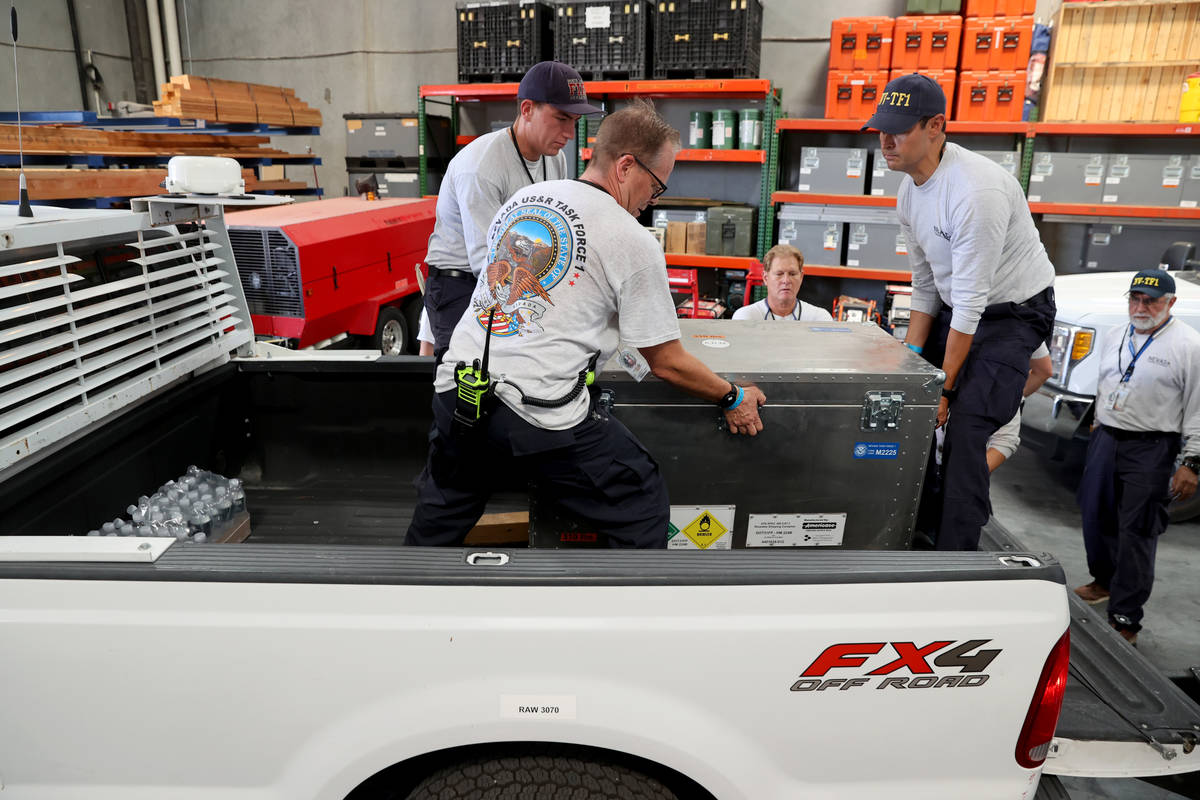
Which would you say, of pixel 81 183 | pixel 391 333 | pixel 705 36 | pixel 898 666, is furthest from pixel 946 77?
pixel 898 666

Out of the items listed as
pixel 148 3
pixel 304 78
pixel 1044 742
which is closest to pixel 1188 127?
pixel 1044 742

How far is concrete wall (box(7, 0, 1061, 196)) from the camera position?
11531 mm

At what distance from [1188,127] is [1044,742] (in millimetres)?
8248

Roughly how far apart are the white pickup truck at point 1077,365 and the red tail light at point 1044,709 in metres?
3.79

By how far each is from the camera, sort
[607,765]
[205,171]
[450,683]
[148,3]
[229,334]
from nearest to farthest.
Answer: [450,683]
[607,765]
[205,171]
[229,334]
[148,3]

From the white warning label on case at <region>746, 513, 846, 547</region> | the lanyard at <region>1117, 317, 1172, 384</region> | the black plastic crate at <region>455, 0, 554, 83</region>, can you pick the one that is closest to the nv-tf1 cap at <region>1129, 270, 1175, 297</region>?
the lanyard at <region>1117, 317, 1172, 384</region>

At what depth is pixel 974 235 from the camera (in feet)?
9.02

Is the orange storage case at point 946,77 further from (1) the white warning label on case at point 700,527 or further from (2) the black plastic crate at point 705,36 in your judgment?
(1) the white warning label on case at point 700,527

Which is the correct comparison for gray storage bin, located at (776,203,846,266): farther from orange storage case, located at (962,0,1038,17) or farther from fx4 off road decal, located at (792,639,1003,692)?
fx4 off road decal, located at (792,639,1003,692)

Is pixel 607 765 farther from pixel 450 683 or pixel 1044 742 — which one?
pixel 1044 742

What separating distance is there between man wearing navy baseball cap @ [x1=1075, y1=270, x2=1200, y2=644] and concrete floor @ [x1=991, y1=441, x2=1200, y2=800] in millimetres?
215

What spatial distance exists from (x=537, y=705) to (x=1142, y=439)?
3.65 m

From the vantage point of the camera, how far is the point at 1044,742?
5.35 ft

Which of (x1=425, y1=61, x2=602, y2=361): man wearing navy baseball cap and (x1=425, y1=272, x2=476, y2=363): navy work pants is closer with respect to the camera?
(x1=425, y1=61, x2=602, y2=361): man wearing navy baseball cap
